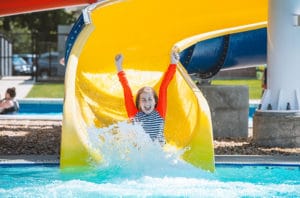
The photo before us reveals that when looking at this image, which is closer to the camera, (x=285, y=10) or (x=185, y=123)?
(x=185, y=123)

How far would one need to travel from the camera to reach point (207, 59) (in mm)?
10672

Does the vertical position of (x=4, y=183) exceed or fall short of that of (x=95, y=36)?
it falls short

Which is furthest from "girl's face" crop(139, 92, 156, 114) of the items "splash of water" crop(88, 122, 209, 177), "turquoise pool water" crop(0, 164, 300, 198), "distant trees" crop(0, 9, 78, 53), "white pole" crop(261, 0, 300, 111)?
"distant trees" crop(0, 9, 78, 53)

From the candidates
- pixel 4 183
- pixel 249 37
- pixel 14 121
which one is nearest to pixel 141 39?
pixel 249 37

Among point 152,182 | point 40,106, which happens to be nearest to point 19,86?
point 40,106

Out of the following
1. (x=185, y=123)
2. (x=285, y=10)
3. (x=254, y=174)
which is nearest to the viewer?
(x=254, y=174)

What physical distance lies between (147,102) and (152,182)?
3.03ft

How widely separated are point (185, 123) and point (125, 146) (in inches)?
41.6

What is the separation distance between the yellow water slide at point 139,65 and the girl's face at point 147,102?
0.62m

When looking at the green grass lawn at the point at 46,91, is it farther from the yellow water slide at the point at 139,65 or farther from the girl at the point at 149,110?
the girl at the point at 149,110

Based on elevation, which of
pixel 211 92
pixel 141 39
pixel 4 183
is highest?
pixel 141 39

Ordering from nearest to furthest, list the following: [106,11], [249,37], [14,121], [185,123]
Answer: [185,123] → [106,11] → [249,37] → [14,121]

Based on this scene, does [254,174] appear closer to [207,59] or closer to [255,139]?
[255,139]

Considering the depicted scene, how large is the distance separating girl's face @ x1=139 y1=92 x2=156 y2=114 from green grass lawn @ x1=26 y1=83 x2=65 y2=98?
37.4 ft
